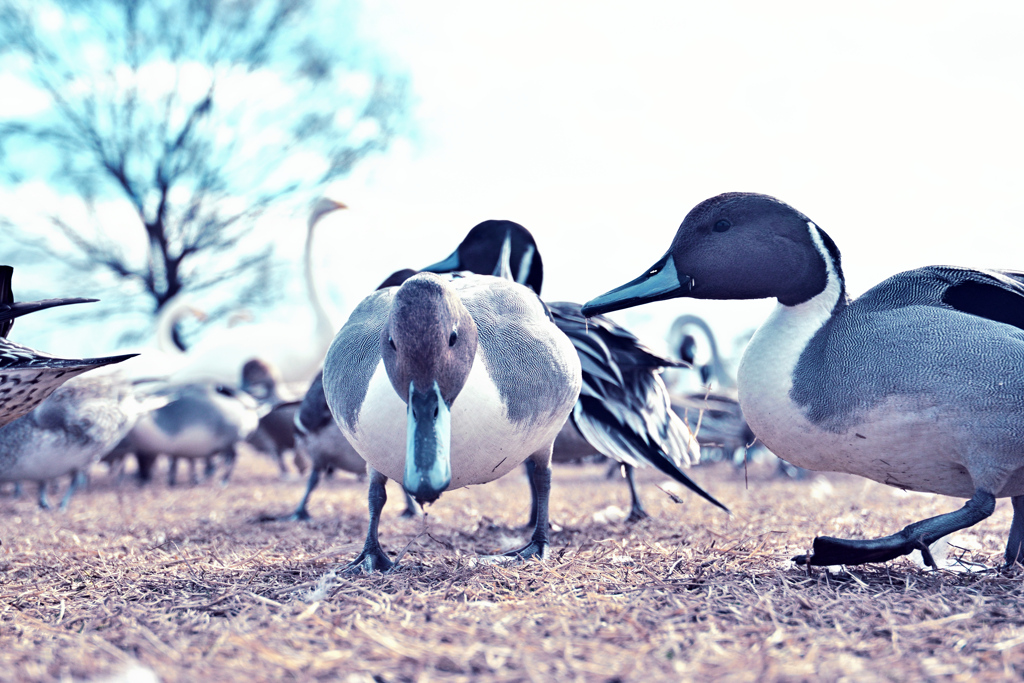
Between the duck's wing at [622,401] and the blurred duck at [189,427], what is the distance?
13.6 ft

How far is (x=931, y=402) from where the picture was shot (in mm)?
2328

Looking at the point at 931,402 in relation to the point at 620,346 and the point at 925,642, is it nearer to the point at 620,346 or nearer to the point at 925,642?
the point at 925,642

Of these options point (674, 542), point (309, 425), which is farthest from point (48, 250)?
point (674, 542)

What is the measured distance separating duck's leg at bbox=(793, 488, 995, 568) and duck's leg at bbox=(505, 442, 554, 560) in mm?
970

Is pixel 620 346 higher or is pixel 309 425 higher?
pixel 620 346

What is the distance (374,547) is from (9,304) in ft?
4.76

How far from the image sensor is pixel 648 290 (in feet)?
8.89

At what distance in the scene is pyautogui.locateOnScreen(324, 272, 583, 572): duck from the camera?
2146mm

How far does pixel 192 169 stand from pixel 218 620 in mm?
12869

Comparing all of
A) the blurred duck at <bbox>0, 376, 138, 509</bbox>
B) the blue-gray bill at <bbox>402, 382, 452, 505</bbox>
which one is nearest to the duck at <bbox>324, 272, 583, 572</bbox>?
the blue-gray bill at <bbox>402, 382, 452, 505</bbox>

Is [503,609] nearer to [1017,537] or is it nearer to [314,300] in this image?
[1017,537]

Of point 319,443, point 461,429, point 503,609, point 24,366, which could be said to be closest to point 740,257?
point 461,429

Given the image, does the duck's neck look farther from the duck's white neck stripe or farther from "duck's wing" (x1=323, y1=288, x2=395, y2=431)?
"duck's wing" (x1=323, y1=288, x2=395, y2=431)

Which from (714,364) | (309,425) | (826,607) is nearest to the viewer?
(826,607)
